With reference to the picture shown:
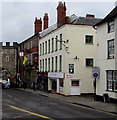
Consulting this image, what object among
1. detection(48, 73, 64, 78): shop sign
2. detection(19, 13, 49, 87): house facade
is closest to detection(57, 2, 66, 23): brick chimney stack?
detection(48, 73, 64, 78): shop sign

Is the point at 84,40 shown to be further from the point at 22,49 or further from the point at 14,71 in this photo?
the point at 14,71

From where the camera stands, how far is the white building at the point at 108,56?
22.6 metres

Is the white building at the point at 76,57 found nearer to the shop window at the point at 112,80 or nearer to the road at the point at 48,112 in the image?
the shop window at the point at 112,80

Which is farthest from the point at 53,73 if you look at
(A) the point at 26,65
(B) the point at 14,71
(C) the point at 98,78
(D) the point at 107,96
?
(B) the point at 14,71

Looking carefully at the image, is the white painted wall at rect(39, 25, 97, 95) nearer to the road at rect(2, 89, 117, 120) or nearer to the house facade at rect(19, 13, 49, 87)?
the road at rect(2, 89, 117, 120)

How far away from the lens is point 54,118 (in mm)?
14641

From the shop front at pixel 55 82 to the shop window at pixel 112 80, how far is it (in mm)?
9629

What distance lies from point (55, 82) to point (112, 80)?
14.7m

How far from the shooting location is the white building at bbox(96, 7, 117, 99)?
22.6 m

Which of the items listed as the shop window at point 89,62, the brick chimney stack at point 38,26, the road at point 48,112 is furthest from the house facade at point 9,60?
the road at point 48,112

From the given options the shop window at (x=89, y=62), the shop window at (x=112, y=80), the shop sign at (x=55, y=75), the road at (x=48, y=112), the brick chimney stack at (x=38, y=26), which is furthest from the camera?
the brick chimney stack at (x=38, y=26)

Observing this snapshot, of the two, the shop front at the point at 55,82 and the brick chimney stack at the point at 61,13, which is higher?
the brick chimney stack at the point at 61,13

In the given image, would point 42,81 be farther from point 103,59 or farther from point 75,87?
point 103,59

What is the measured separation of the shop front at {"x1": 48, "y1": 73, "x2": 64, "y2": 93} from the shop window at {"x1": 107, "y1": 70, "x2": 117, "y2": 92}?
31.6 ft
